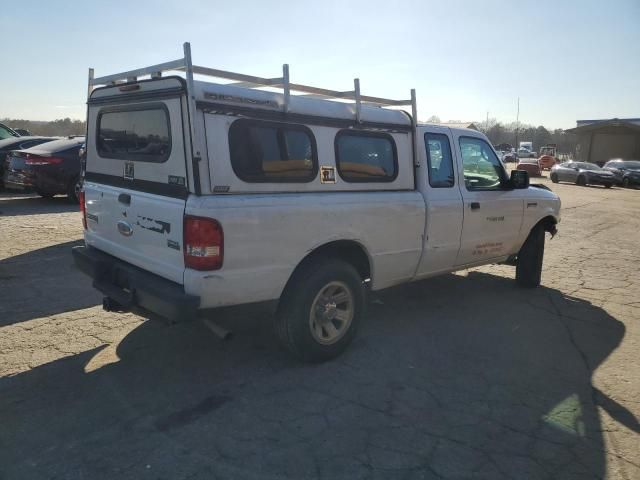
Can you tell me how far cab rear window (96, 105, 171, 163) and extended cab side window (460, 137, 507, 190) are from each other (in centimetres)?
313

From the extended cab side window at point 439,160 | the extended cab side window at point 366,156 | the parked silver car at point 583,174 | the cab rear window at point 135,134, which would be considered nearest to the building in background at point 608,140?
the parked silver car at point 583,174

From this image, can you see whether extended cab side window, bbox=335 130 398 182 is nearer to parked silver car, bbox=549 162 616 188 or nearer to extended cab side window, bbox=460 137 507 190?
extended cab side window, bbox=460 137 507 190

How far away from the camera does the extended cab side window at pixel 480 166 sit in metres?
5.30

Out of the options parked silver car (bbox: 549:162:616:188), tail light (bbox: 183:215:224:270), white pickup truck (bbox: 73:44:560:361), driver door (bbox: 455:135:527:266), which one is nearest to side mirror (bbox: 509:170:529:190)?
driver door (bbox: 455:135:527:266)

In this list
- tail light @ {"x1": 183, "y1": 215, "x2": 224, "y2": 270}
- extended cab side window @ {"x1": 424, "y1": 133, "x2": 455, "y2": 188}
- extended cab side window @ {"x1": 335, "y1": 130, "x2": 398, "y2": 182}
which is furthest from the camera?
Answer: extended cab side window @ {"x1": 424, "y1": 133, "x2": 455, "y2": 188}

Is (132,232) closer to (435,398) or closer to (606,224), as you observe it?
(435,398)

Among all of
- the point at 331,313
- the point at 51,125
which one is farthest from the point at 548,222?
the point at 51,125

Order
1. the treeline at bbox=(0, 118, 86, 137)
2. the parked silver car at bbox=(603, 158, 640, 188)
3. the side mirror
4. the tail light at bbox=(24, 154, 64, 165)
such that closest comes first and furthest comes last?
the side mirror, the tail light at bbox=(24, 154, 64, 165), the parked silver car at bbox=(603, 158, 640, 188), the treeline at bbox=(0, 118, 86, 137)

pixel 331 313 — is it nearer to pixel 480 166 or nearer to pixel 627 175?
pixel 480 166

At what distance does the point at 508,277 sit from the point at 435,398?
13.4ft

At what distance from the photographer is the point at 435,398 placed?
11.6 feet

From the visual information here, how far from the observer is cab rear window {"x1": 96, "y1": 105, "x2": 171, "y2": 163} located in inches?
139

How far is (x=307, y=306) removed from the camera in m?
3.77

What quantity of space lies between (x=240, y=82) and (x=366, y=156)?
1.25 metres
